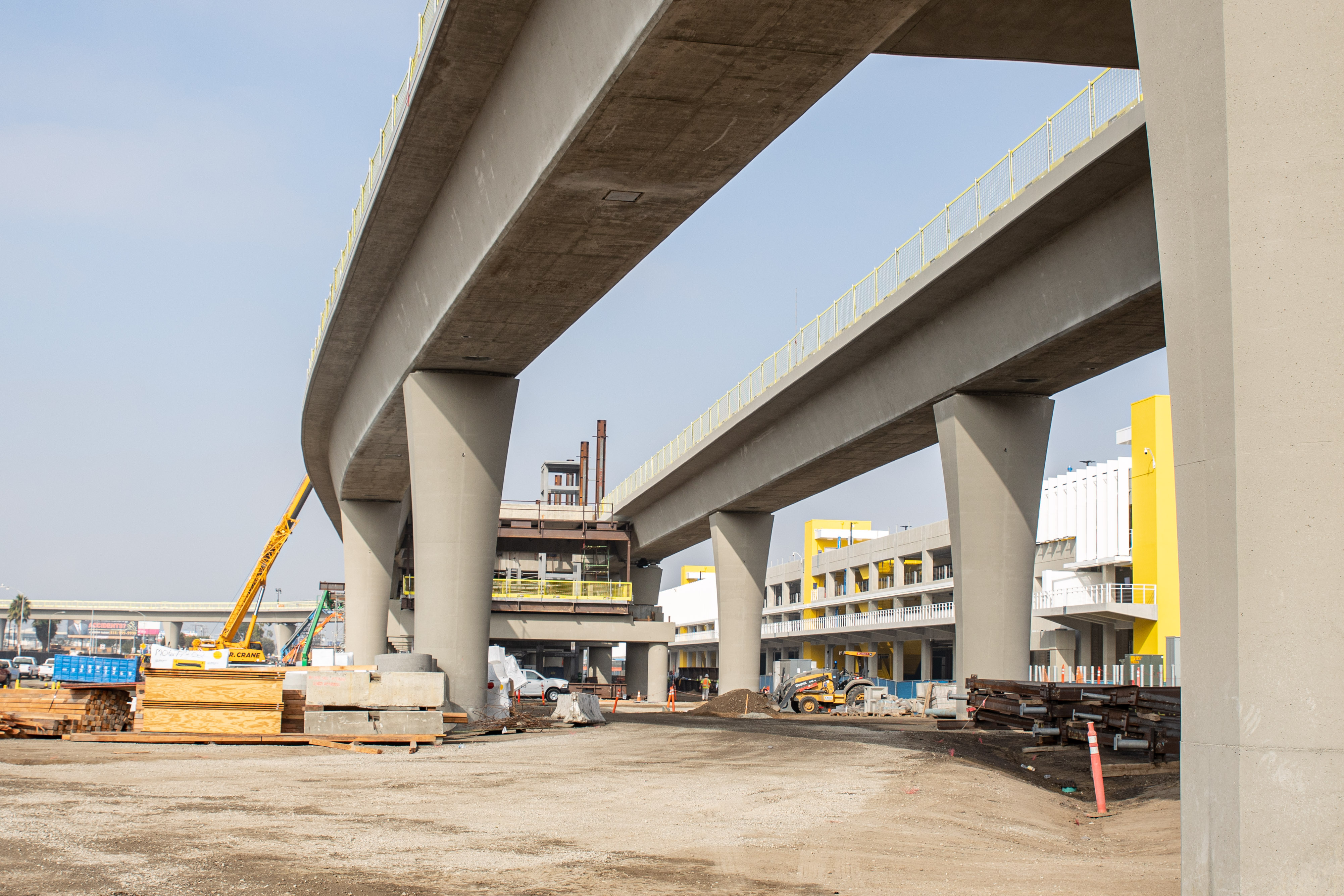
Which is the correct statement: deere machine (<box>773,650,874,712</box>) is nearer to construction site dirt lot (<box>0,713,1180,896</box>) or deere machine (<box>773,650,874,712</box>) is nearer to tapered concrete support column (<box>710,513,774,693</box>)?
tapered concrete support column (<box>710,513,774,693</box>)

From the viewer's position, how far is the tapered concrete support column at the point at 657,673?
5619 cm

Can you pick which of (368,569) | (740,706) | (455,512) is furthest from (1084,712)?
(368,569)

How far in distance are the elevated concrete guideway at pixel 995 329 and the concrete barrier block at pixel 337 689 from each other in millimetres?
13393

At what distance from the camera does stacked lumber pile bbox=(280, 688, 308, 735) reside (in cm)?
2131

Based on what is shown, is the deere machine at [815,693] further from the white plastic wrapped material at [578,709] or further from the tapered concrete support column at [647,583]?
the tapered concrete support column at [647,583]

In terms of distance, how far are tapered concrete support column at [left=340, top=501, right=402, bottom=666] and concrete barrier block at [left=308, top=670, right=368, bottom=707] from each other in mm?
26689

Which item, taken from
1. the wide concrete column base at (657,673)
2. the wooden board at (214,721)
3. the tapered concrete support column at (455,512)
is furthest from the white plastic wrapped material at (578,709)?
the wide concrete column base at (657,673)

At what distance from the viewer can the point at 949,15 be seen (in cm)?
1498

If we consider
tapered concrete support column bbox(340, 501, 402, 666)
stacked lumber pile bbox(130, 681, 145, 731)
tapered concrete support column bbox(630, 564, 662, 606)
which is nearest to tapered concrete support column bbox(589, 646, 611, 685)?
tapered concrete support column bbox(630, 564, 662, 606)

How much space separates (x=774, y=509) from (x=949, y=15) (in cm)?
3013

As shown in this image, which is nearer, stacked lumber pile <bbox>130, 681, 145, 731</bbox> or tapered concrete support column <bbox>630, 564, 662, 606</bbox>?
stacked lumber pile <bbox>130, 681, 145, 731</bbox>

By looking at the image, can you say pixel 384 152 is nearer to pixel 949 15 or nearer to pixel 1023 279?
pixel 949 15

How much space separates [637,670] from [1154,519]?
25.8 metres

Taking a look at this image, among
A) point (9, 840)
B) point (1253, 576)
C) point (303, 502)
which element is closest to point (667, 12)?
point (1253, 576)
